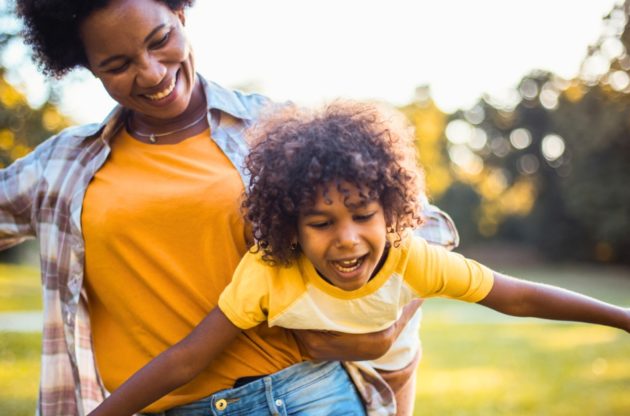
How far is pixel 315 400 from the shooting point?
7.52ft

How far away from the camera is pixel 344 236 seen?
206cm

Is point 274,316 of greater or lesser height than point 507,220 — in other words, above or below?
above

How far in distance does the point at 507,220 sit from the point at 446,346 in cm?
3024

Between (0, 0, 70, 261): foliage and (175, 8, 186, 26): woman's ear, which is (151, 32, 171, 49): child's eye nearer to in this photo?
(175, 8, 186, 26): woman's ear

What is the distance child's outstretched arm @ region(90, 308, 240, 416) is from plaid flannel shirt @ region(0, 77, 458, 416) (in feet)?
1.44

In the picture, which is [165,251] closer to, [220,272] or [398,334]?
[220,272]

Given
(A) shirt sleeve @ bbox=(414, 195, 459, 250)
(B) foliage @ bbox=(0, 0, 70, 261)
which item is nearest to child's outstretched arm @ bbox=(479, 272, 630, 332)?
(A) shirt sleeve @ bbox=(414, 195, 459, 250)

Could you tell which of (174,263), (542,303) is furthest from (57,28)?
(542,303)

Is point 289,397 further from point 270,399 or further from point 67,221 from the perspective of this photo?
point 67,221

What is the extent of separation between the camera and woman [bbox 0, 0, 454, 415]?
230 cm

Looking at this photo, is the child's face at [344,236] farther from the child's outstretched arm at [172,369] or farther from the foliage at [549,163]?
the foliage at [549,163]

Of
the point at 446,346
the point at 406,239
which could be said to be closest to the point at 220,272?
the point at 406,239

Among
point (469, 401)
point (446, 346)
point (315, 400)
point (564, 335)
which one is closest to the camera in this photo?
point (315, 400)

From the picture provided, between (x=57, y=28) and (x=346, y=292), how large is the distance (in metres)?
1.37
